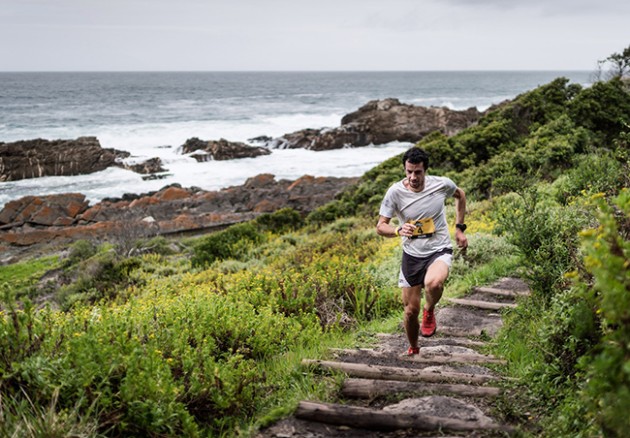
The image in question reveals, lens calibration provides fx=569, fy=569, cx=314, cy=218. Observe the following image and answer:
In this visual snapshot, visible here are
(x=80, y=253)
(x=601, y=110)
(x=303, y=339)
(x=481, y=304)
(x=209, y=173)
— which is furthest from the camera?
(x=209, y=173)

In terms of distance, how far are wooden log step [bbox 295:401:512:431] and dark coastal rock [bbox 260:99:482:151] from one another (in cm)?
4514

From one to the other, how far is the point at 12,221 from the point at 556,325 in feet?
94.7

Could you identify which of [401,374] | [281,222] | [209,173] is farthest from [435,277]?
[209,173]

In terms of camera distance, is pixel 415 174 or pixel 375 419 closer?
pixel 375 419

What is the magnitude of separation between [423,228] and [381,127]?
163ft

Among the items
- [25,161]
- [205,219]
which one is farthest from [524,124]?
[25,161]

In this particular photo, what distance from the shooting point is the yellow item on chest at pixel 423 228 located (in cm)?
538

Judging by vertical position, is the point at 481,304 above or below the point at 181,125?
below

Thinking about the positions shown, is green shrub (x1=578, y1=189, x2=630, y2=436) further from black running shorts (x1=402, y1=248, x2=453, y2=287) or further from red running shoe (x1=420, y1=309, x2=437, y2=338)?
red running shoe (x1=420, y1=309, x2=437, y2=338)

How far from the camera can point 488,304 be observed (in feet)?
24.2

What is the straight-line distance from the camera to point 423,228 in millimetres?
5402

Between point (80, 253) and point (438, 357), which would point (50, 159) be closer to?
point (80, 253)

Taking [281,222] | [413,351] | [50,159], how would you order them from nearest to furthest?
[413,351]
[281,222]
[50,159]

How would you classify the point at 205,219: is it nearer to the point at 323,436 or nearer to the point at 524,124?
the point at 524,124
